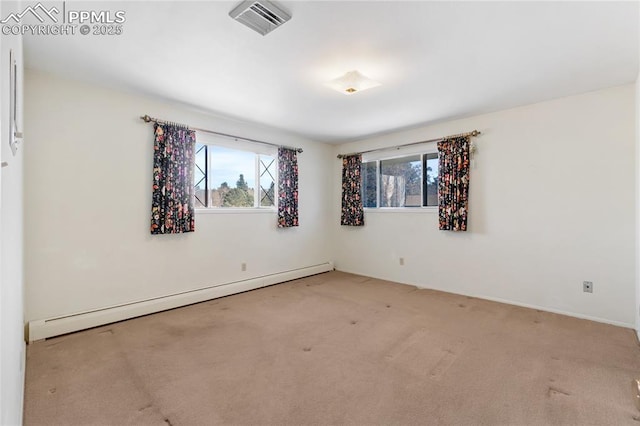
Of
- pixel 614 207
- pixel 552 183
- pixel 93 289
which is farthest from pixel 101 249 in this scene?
pixel 614 207

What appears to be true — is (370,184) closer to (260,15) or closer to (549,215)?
(549,215)

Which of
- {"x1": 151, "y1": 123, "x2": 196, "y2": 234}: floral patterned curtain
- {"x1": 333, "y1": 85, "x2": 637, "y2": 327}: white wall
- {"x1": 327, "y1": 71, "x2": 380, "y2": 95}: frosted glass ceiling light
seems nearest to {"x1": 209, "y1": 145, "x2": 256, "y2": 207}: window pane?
{"x1": 151, "y1": 123, "x2": 196, "y2": 234}: floral patterned curtain

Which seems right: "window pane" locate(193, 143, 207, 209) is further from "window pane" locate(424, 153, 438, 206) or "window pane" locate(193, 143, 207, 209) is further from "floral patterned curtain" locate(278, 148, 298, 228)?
"window pane" locate(424, 153, 438, 206)

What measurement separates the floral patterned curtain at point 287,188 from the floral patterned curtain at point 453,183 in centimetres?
216

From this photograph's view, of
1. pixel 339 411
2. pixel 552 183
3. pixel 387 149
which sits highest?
pixel 387 149

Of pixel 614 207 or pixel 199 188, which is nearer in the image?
pixel 614 207

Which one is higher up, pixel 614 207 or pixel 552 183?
pixel 552 183

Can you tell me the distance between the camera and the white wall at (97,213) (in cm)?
267

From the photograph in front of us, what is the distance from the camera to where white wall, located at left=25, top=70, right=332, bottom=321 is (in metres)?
2.67

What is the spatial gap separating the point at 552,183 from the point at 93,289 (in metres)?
4.95

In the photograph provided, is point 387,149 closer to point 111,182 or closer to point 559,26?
point 559,26

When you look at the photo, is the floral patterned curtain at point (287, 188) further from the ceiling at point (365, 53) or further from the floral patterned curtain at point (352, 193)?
the ceiling at point (365, 53)

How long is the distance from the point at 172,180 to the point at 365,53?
8.14 feet

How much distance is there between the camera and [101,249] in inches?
118
